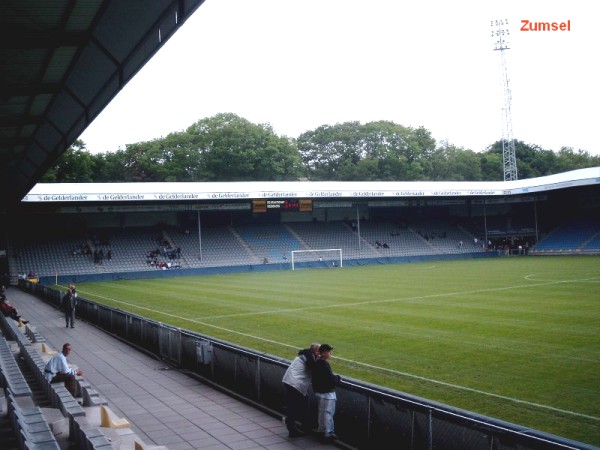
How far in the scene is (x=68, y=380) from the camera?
12.3 m

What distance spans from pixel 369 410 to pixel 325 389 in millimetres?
787

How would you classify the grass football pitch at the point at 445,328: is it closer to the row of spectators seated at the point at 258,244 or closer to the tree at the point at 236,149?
the row of spectators seated at the point at 258,244

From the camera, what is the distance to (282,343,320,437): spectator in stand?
9914 millimetres

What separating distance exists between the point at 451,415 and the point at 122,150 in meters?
92.4

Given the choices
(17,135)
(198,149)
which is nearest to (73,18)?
(17,135)

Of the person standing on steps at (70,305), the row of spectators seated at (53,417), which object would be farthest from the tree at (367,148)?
the row of spectators seated at (53,417)

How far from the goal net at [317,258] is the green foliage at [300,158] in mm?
30262

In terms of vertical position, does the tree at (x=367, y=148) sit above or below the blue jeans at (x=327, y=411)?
above

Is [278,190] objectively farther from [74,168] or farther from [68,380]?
[68,380]

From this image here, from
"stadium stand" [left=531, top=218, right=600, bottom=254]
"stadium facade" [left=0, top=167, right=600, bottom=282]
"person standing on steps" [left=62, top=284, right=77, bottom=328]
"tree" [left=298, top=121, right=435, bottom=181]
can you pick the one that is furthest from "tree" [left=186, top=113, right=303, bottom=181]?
"person standing on steps" [left=62, top=284, right=77, bottom=328]

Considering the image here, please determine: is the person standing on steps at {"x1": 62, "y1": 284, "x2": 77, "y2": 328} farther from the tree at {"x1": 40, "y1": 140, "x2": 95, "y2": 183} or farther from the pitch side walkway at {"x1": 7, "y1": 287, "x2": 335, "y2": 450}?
the tree at {"x1": 40, "y1": 140, "x2": 95, "y2": 183}

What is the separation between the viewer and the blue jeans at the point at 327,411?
32.0ft

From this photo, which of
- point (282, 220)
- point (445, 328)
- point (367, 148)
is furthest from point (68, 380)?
point (367, 148)

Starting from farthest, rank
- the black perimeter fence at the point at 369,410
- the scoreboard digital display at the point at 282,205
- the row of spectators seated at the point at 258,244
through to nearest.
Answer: the scoreboard digital display at the point at 282,205 < the row of spectators seated at the point at 258,244 < the black perimeter fence at the point at 369,410
